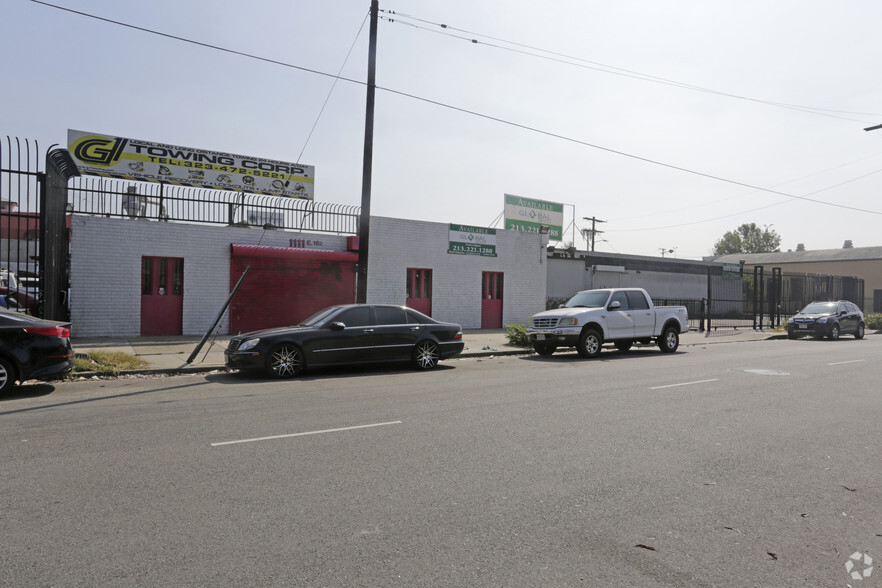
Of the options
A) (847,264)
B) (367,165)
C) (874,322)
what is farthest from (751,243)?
(367,165)

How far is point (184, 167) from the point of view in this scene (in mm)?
19094

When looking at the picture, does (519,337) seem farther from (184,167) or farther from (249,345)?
(184,167)

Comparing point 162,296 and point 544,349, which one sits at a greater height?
point 162,296

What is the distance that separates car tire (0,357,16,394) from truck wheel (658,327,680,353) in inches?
598

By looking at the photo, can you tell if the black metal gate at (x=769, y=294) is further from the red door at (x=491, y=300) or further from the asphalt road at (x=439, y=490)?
the asphalt road at (x=439, y=490)

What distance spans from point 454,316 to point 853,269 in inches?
2021

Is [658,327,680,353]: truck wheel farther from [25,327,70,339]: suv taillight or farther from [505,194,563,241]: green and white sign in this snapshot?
[505,194,563,241]: green and white sign

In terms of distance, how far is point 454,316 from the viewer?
2273 centimetres

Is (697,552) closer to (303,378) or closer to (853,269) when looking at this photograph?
(303,378)

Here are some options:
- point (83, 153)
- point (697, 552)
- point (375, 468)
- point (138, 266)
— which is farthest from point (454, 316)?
point (697, 552)

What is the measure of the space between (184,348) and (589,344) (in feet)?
33.4

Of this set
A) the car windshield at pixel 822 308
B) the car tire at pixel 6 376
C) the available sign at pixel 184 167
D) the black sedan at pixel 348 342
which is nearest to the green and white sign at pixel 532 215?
the car windshield at pixel 822 308

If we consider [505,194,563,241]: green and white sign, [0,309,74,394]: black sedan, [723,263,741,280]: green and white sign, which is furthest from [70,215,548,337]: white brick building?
[505,194,563,241]: green and white sign

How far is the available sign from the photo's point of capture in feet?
59.6
